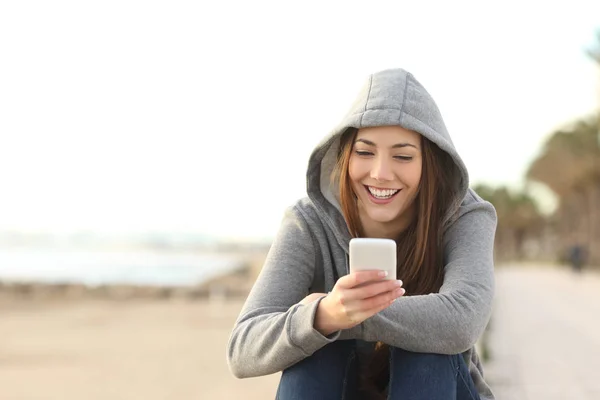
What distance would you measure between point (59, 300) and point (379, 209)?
2740cm

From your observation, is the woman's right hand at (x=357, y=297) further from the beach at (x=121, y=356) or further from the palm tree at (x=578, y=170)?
the palm tree at (x=578, y=170)

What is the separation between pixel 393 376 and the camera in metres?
2.20

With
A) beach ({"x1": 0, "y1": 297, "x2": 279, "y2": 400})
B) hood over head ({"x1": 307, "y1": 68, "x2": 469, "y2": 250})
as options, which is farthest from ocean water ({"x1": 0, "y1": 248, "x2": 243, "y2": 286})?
hood over head ({"x1": 307, "y1": 68, "x2": 469, "y2": 250})

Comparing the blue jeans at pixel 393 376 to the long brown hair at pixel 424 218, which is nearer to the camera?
the blue jeans at pixel 393 376

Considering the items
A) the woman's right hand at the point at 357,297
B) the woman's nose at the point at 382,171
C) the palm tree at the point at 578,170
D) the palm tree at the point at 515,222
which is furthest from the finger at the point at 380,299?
the palm tree at the point at 515,222

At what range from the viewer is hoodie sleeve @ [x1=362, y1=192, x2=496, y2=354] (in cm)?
216

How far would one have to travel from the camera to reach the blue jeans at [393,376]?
6.99ft

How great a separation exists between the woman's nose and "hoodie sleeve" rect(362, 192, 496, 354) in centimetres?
30

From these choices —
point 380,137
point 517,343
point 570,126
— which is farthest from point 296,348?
point 570,126

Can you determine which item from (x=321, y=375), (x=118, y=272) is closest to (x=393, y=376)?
(x=321, y=375)

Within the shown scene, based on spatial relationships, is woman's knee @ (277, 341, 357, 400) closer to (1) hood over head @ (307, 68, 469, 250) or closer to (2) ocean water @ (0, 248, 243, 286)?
(1) hood over head @ (307, 68, 469, 250)

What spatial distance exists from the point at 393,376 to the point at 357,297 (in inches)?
17.2

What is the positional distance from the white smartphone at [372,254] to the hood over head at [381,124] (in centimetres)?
62

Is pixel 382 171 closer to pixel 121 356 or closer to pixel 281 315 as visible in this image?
pixel 281 315
